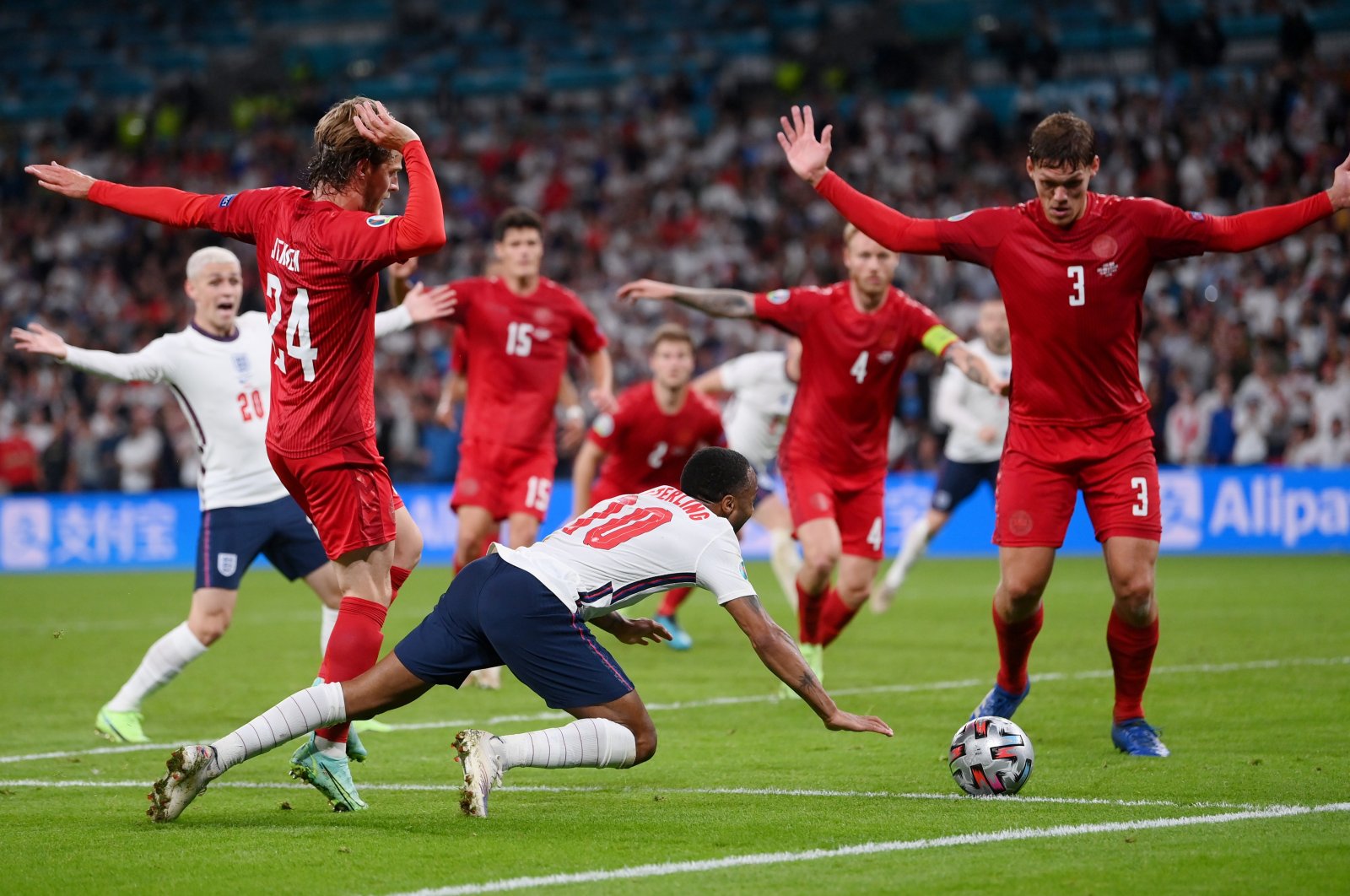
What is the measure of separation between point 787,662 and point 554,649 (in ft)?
2.83

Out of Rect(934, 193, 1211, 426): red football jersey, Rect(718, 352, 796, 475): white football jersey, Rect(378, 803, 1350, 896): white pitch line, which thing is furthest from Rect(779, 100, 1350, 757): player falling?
Rect(718, 352, 796, 475): white football jersey

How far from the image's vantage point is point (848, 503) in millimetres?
10602

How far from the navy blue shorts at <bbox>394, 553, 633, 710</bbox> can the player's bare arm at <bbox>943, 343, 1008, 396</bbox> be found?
301 cm

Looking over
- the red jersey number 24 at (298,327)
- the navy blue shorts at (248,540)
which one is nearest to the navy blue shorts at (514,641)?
the red jersey number 24 at (298,327)

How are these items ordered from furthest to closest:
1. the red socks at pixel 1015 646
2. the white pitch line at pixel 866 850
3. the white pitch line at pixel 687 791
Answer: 1. the red socks at pixel 1015 646
2. the white pitch line at pixel 687 791
3. the white pitch line at pixel 866 850

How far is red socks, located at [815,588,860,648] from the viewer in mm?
10469

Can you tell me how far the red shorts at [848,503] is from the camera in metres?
10.5

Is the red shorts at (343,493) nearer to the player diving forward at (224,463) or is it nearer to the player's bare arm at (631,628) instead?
the player's bare arm at (631,628)

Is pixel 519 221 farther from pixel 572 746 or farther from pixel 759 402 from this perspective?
pixel 572 746

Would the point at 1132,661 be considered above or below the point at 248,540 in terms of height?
below

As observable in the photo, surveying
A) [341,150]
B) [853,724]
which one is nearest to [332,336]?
[341,150]

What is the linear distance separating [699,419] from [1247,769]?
6424 mm

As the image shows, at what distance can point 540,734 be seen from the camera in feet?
20.5

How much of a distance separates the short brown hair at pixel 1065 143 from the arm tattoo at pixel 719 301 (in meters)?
2.51
